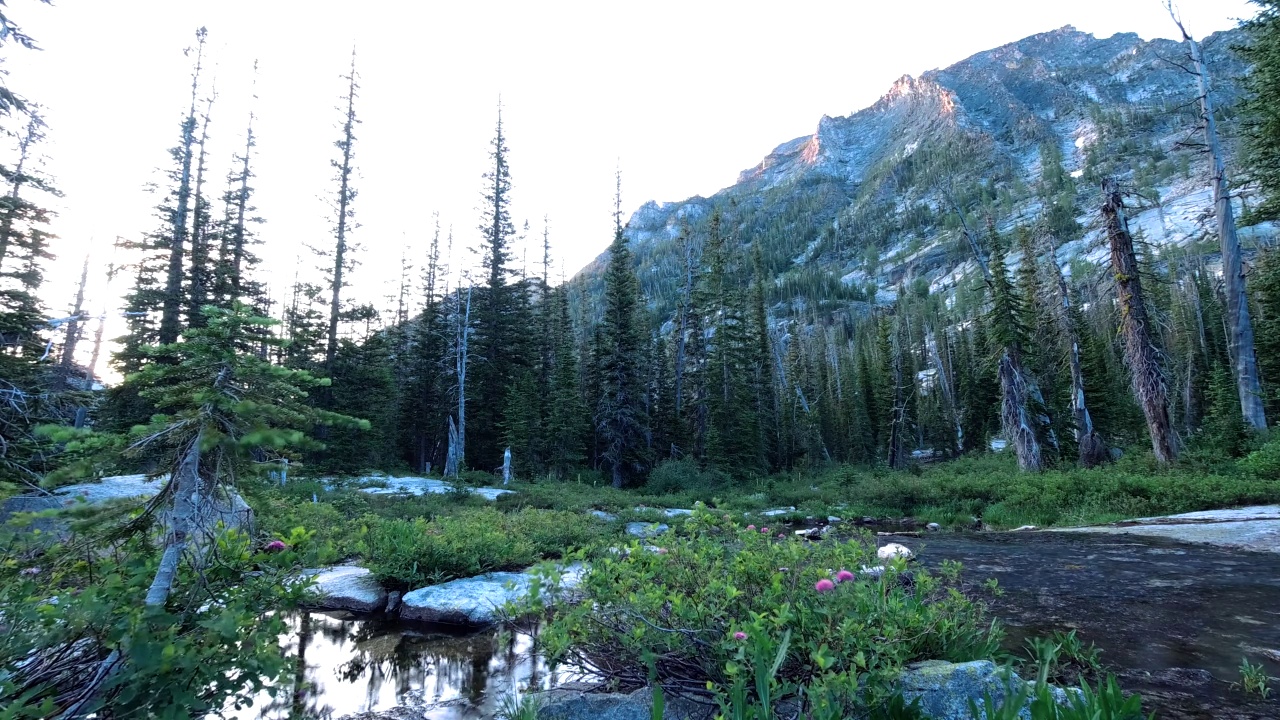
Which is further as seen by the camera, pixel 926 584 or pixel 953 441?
pixel 953 441

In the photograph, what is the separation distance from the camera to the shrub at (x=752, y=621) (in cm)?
300

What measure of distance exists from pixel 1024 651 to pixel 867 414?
48594mm

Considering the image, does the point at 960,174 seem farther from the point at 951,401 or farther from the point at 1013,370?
the point at 1013,370

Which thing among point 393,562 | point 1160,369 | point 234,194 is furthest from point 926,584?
point 234,194

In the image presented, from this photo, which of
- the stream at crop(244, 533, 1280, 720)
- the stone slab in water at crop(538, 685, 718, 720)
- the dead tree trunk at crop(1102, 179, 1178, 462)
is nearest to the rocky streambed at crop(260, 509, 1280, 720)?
the stream at crop(244, 533, 1280, 720)

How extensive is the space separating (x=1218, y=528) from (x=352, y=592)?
1380 cm

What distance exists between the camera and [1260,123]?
569 inches

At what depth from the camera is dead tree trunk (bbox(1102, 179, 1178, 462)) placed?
48.3 feet

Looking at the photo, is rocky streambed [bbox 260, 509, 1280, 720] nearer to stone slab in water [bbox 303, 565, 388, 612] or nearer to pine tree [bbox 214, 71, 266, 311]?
stone slab in water [bbox 303, 565, 388, 612]

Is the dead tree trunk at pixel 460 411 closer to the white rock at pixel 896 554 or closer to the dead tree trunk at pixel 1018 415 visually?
the white rock at pixel 896 554

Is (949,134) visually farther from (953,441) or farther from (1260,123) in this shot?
(1260,123)

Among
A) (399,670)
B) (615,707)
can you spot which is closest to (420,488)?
(399,670)

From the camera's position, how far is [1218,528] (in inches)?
356

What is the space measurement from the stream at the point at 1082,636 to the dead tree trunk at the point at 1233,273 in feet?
34.7
